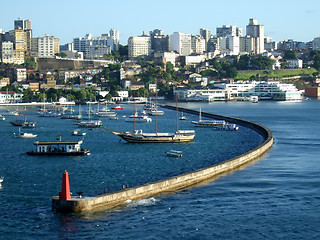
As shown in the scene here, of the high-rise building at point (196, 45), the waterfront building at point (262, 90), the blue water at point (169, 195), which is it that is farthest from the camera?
the high-rise building at point (196, 45)

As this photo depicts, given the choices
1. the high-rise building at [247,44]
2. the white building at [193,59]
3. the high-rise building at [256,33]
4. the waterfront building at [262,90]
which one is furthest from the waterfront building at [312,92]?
the high-rise building at [256,33]

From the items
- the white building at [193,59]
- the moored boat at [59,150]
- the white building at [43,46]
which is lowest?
the moored boat at [59,150]

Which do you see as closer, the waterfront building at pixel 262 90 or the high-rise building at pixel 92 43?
the waterfront building at pixel 262 90

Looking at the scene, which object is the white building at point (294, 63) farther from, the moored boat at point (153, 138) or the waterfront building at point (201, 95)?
the moored boat at point (153, 138)

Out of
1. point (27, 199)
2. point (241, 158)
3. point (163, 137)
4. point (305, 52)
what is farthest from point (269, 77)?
point (27, 199)

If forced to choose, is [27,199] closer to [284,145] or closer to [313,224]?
[313,224]

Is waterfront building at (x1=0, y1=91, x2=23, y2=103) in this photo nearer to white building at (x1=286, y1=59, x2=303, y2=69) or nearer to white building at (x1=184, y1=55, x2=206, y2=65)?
white building at (x1=184, y1=55, x2=206, y2=65)

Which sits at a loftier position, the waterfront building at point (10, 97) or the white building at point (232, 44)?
the white building at point (232, 44)

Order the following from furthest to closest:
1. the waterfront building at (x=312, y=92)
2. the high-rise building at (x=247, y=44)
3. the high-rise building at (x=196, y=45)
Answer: the high-rise building at (x=247, y=44) < the high-rise building at (x=196, y=45) < the waterfront building at (x=312, y=92)
